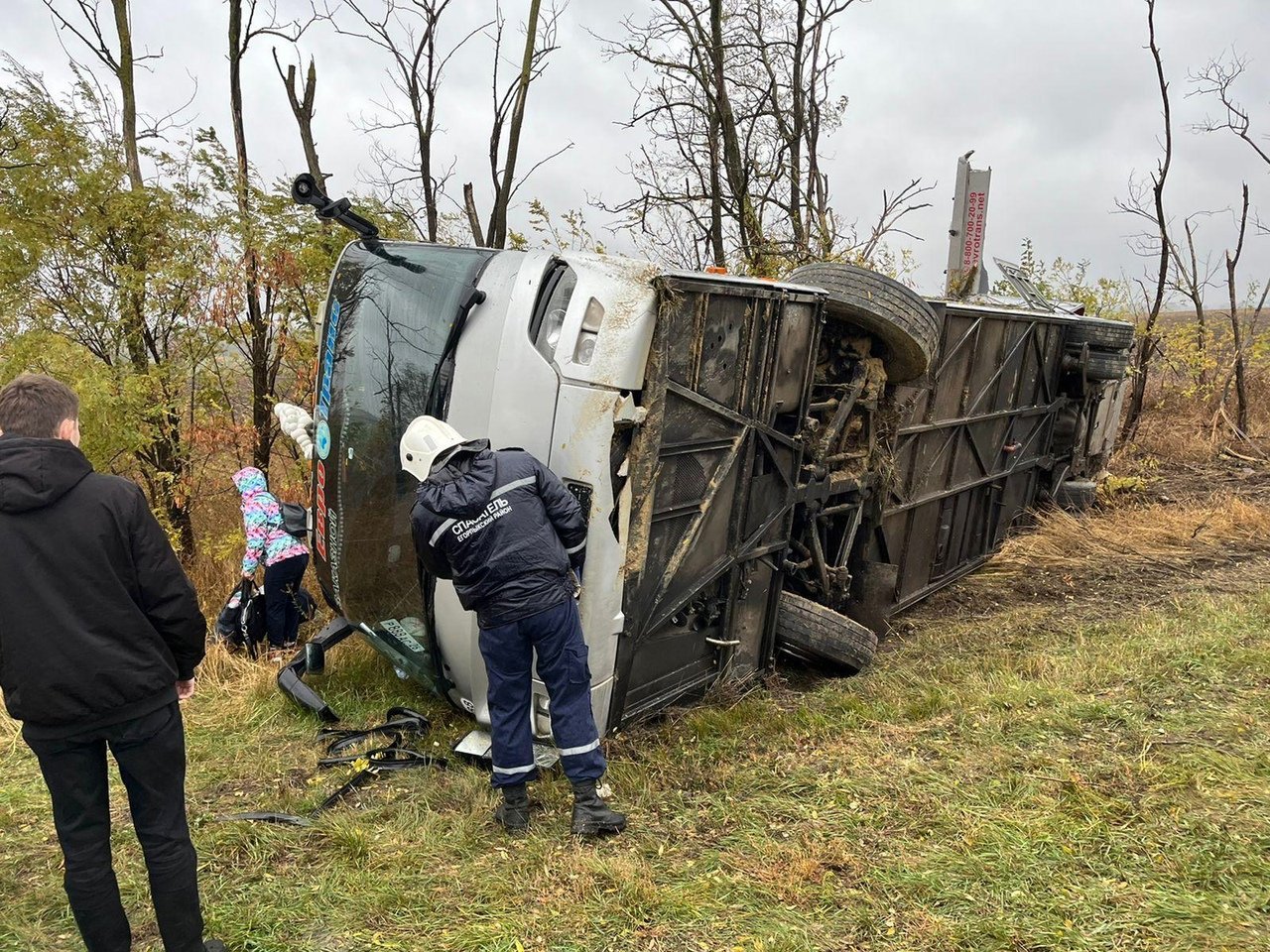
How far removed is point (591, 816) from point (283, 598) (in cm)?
272

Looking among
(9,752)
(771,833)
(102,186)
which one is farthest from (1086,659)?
(102,186)

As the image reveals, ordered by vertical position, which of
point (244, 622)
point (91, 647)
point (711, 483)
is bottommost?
point (244, 622)

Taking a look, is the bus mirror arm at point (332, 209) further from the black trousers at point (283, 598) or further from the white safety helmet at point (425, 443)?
the black trousers at point (283, 598)

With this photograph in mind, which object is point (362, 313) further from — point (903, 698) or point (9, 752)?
point (903, 698)

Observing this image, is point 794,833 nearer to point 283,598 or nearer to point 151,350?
point 283,598

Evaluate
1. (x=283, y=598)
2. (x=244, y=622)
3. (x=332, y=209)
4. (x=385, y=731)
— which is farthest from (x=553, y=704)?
(x=244, y=622)

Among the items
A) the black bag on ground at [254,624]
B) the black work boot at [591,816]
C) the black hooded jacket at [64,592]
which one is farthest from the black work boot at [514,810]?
the black bag on ground at [254,624]

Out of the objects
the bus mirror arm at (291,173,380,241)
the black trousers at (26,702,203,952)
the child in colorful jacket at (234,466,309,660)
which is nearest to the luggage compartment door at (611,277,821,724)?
the bus mirror arm at (291,173,380,241)

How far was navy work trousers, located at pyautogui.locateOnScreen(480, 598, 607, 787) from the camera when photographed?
3.27m

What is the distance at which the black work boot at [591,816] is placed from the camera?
3213 mm

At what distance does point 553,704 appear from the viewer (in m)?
3.30

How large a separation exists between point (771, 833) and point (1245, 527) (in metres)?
6.73

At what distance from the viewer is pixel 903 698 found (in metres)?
4.39

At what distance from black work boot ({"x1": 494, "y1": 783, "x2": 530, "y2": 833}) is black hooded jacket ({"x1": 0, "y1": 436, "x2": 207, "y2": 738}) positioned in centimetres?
140
